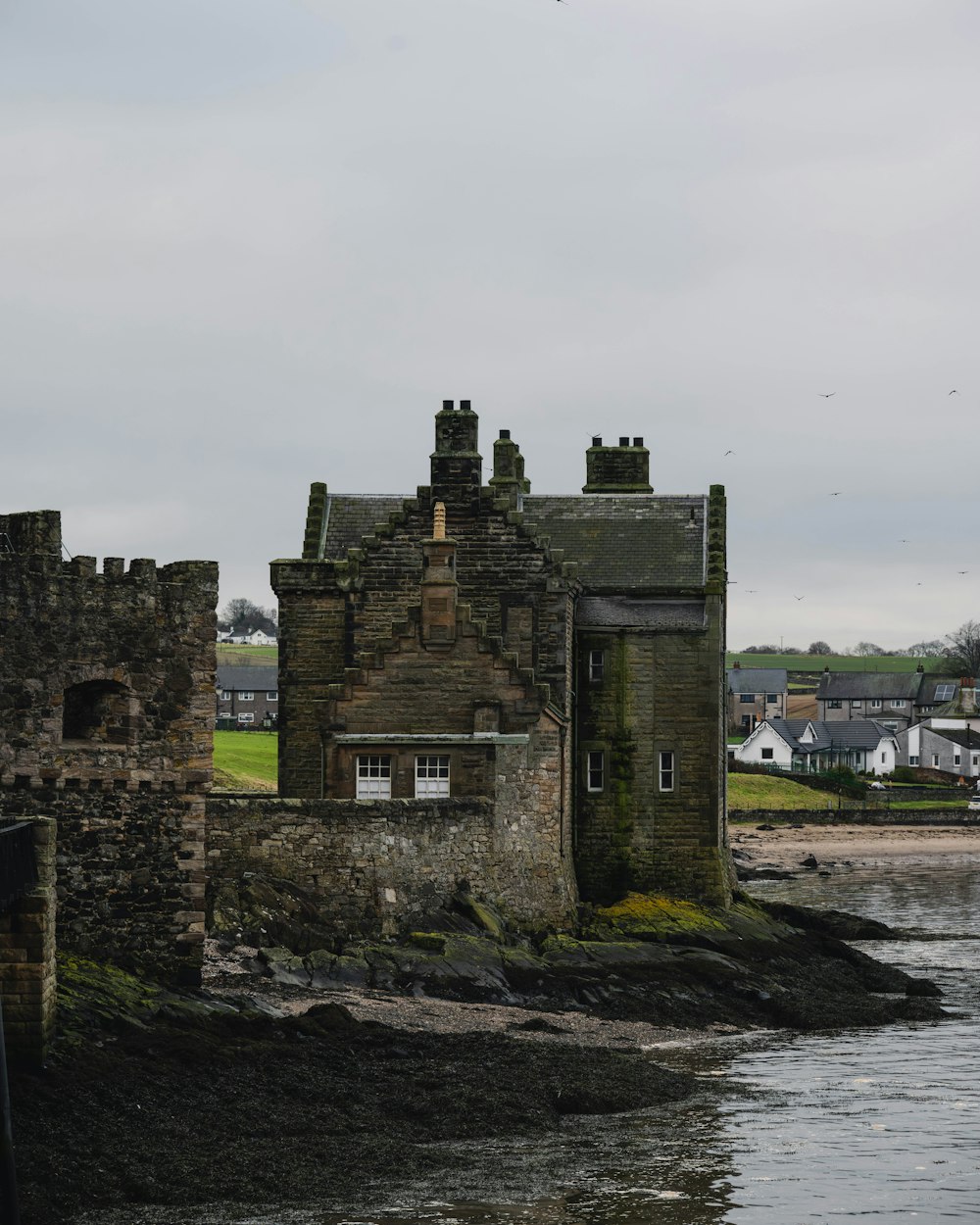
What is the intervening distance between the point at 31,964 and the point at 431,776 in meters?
17.1

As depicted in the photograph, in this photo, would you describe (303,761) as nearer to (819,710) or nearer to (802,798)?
(802,798)

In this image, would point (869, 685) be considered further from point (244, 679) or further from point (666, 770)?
point (666, 770)

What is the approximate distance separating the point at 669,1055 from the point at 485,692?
10689 millimetres

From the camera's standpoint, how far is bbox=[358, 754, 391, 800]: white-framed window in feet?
128

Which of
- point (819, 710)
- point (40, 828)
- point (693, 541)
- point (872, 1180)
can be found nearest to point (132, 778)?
point (40, 828)

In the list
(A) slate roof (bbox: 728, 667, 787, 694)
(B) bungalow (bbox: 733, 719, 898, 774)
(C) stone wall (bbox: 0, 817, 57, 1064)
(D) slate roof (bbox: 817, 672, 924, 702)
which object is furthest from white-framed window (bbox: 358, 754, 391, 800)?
(D) slate roof (bbox: 817, 672, 924, 702)

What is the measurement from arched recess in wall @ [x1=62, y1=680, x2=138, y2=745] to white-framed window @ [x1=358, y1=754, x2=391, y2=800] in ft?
40.2

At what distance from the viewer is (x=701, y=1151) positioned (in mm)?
22719

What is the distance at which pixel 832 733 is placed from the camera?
142m

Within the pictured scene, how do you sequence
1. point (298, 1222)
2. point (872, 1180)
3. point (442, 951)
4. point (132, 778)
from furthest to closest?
point (442, 951) → point (132, 778) → point (872, 1180) → point (298, 1222)

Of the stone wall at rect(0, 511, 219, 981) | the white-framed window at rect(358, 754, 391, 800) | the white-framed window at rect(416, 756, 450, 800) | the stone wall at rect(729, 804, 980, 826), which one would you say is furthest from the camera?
the stone wall at rect(729, 804, 980, 826)

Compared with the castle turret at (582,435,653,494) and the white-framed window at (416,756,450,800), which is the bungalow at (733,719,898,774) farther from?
the white-framed window at (416,756,450,800)

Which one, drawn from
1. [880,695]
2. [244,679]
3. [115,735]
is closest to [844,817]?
[244,679]

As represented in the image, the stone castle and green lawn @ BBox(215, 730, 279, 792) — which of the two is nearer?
the stone castle
